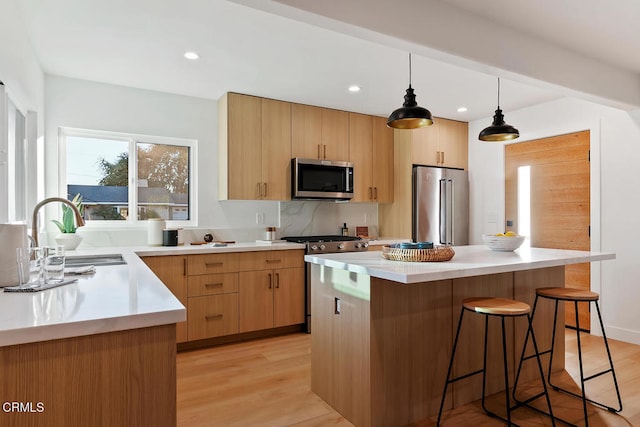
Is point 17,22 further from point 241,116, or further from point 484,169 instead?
point 484,169

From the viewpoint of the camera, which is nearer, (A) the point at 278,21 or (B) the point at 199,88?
(A) the point at 278,21

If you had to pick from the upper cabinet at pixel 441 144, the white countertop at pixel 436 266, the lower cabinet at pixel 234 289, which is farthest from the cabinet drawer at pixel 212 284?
the upper cabinet at pixel 441 144

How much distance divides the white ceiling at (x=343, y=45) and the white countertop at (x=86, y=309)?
1358 millimetres

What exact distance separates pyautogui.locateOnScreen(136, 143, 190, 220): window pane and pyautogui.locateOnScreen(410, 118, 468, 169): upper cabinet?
2.66m

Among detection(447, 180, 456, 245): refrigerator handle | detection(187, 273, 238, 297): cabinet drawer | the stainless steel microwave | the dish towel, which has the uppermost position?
the stainless steel microwave

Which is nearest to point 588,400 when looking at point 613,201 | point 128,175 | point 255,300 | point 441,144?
point 613,201

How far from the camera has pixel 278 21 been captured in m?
2.42

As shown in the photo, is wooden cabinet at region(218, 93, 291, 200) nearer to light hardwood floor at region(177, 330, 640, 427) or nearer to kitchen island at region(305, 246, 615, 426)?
light hardwood floor at region(177, 330, 640, 427)

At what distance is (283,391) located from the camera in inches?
100

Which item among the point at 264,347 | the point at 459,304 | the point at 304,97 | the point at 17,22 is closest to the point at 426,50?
the point at 459,304

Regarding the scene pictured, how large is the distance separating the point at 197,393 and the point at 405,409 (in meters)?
1.35

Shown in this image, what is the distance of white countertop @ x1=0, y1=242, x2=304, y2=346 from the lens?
3.16ft

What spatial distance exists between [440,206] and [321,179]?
5.33 ft

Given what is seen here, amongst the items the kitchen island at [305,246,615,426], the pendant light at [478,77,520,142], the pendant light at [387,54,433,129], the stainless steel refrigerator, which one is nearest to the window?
the kitchen island at [305,246,615,426]
